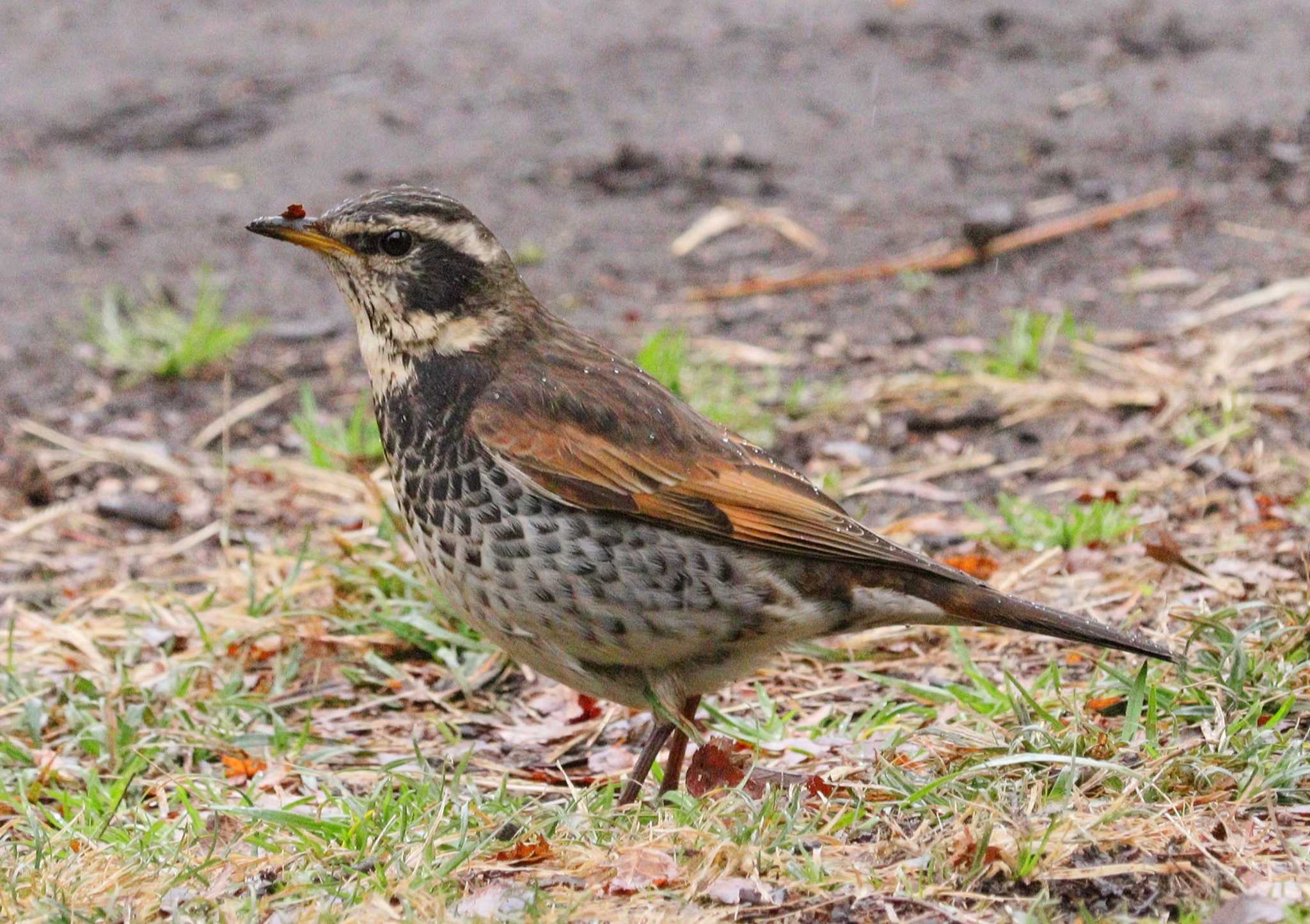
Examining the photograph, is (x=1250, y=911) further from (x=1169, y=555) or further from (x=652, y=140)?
(x=652, y=140)

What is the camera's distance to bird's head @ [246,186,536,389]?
195 inches

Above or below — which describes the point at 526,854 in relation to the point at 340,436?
below

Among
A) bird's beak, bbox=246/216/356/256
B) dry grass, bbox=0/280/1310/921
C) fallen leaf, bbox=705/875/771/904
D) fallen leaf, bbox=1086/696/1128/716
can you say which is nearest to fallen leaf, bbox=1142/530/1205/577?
dry grass, bbox=0/280/1310/921

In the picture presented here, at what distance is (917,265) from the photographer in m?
9.34

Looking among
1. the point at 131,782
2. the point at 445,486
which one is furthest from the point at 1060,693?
the point at 131,782

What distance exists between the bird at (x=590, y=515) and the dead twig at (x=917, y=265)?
4290mm

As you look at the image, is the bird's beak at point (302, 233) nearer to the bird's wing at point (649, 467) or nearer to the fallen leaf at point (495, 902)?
the bird's wing at point (649, 467)

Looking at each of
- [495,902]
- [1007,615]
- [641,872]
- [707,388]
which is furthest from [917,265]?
A: [495,902]

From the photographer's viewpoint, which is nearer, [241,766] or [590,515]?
[590,515]

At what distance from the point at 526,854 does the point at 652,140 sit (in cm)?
742

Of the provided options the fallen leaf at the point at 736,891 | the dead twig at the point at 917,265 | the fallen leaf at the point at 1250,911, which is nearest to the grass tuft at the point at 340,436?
the dead twig at the point at 917,265

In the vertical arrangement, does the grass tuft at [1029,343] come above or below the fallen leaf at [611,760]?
above

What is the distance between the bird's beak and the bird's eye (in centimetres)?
9

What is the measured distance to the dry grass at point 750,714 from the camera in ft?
12.3
